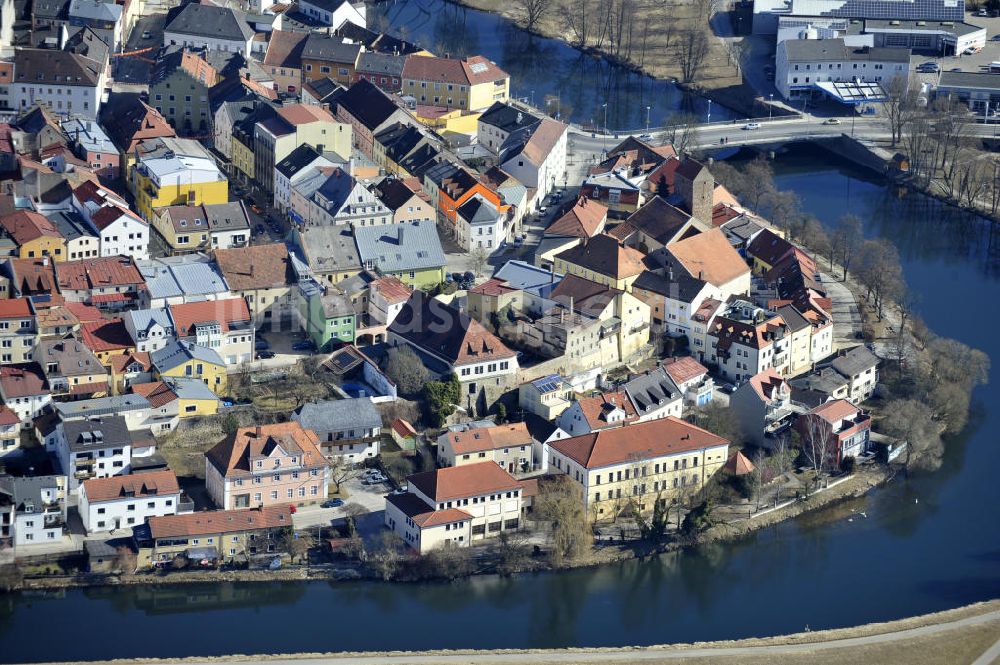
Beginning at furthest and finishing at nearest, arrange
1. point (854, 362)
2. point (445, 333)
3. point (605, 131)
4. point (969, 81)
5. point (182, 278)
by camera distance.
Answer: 1. point (969, 81)
2. point (605, 131)
3. point (182, 278)
4. point (854, 362)
5. point (445, 333)

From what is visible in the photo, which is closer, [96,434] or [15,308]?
[96,434]

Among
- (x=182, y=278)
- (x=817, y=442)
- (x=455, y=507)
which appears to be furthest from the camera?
(x=182, y=278)

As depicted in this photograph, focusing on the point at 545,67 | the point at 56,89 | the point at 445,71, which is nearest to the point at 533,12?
the point at 545,67

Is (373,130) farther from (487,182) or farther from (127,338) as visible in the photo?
(127,338)

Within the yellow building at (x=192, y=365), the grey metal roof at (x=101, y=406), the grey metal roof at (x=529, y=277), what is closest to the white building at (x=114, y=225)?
the yellow building at (x=192, y=365)

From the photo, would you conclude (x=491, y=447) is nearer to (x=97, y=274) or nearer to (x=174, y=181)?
(x=97, y=274)

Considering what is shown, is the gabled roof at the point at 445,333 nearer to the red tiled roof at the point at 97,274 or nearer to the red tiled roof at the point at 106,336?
the red tiled roof at the point at 106,336
